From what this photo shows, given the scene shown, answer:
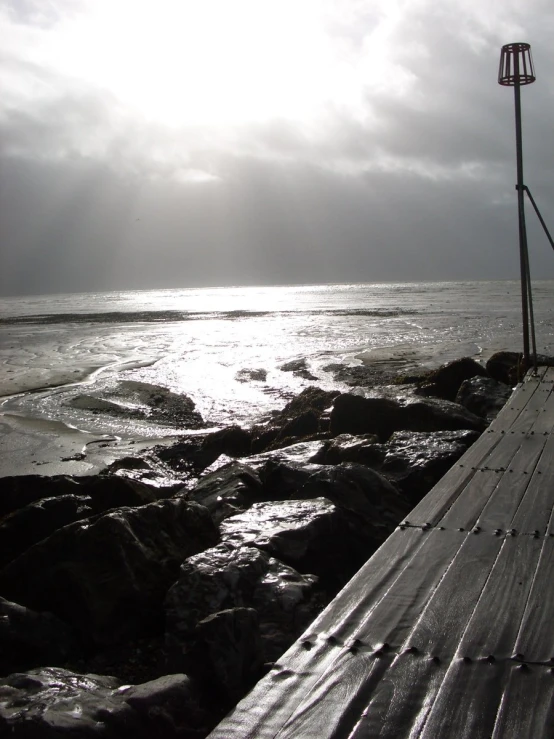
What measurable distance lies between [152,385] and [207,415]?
9.97ft

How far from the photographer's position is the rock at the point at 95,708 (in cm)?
251

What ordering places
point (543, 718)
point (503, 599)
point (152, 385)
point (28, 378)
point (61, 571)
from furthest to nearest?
point (28, 378)
point (152, 385)
point (61, 571)
point (503, 599)
point (543, 718)

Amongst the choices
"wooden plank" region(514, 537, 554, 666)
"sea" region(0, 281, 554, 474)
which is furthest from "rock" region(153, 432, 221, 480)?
"wooden plank" region(514, 537, 554, 666)

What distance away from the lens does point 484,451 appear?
559cm

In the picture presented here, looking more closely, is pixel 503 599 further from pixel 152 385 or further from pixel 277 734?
pixel 152 385

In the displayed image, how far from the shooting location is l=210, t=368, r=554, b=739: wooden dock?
219 cm

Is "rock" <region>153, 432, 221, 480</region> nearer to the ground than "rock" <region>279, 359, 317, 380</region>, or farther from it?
nearer to the ground

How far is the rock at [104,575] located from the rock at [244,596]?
1.02 feet

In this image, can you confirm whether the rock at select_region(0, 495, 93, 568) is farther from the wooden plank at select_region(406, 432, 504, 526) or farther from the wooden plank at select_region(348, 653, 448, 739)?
the wooden plank at select_region(348, 653, 448, 739)

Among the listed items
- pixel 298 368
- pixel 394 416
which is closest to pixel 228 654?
pixel 394 416

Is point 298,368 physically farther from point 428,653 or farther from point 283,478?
point 428,653

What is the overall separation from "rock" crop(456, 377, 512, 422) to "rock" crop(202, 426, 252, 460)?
307cm

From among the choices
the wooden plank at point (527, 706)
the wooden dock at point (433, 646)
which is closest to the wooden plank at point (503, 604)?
the wooden dock at point (433, 646)

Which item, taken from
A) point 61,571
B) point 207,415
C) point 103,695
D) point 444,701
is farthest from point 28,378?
point 444,701
